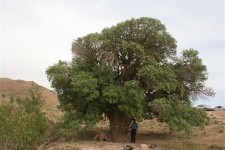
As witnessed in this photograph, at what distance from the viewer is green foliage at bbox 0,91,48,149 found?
53.5 ft

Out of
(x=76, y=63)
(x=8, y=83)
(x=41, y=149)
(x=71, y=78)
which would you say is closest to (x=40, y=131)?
(x=41, y=149)

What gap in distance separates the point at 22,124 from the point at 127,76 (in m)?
13.5

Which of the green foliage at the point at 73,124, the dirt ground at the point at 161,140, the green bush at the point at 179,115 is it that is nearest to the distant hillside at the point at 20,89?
the dirt ground at the point at 161,140

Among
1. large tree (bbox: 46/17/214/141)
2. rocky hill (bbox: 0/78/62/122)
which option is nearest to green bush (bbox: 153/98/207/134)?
large tree (bbox: 46/17/214/141)

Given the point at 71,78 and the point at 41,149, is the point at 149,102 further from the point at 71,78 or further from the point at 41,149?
the point at 41,149

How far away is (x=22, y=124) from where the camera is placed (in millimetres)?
16328

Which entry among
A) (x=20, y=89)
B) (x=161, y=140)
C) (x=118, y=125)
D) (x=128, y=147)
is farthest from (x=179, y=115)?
(x=20, y=89)

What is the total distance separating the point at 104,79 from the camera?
27.1 metres

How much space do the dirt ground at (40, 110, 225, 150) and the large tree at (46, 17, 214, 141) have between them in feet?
5.28

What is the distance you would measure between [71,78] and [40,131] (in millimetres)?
8892

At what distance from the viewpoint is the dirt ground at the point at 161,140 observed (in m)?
25.1

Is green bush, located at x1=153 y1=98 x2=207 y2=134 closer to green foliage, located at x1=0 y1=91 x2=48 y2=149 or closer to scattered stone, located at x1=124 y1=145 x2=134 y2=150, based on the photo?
scattered stone, located at x1=124 y1=145 x2=134 y2=150

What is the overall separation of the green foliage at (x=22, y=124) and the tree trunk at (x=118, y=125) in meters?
10.9

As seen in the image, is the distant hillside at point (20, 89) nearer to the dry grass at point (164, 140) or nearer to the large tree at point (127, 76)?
the dry grass at point (164, 140)
